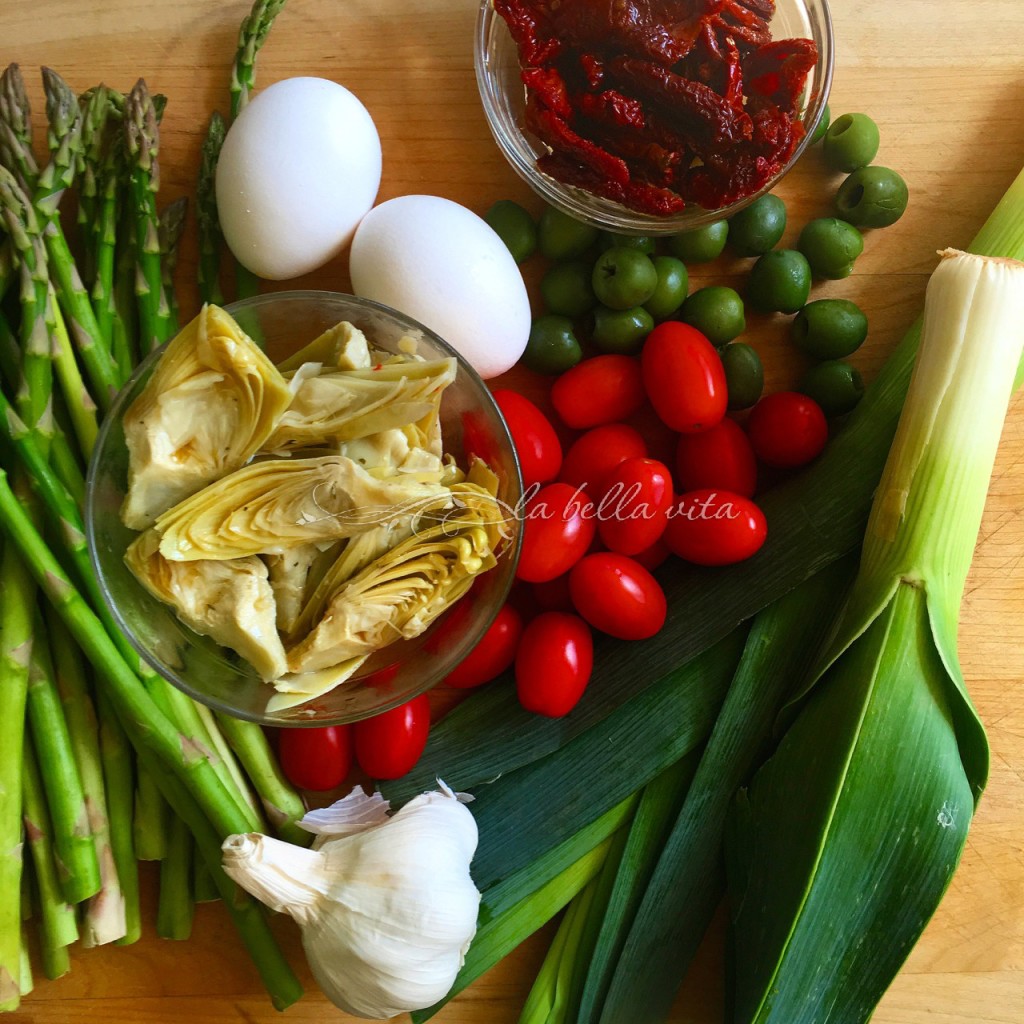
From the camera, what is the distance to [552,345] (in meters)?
1.28

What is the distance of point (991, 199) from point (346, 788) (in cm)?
133

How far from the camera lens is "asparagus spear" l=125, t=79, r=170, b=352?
1234mm

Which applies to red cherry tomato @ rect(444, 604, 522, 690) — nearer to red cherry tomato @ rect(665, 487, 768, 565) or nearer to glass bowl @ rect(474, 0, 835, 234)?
red cherry tomato @ rect(665, 487, 768, 565)

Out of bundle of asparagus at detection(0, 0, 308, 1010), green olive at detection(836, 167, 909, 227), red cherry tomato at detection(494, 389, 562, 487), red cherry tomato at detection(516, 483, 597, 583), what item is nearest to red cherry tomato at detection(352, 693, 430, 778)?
bundle of asparagus at detection(0, 0, 308, 1010)

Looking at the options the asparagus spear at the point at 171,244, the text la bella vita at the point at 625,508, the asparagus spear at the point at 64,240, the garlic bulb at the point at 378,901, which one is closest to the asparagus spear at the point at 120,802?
the garlic bulb at the point at 378,901

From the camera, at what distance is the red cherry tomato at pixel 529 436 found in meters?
1.25

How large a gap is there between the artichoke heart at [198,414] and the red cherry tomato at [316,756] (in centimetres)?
40

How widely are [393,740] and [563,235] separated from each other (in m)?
0.76

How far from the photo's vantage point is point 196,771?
117 cm

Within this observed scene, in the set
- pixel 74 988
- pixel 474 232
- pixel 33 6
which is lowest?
pixel 74 988

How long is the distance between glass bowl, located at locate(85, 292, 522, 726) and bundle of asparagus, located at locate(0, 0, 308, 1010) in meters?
0.12

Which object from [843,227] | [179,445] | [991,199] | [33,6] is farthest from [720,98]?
[33,6]

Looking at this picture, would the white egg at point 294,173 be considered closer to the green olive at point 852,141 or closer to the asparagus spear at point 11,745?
the asparagus spear at point 11,745

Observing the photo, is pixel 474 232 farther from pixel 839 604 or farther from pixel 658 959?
pixel 658 959
